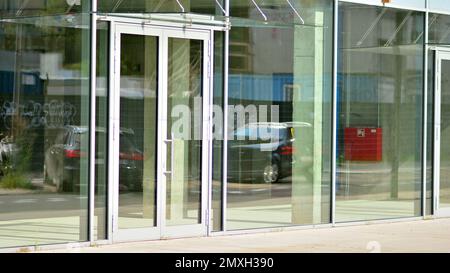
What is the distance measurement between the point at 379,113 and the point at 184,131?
3.91 m

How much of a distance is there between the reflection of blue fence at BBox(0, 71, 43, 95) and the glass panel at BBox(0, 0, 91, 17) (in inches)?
28.2

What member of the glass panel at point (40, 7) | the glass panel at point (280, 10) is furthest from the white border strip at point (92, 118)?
the glass panel at point (280, 10)

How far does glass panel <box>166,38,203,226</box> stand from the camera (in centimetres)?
1274

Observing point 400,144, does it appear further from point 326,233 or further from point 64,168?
point 64,168

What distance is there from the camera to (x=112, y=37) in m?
12.0

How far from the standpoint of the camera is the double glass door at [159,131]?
40.1 ft

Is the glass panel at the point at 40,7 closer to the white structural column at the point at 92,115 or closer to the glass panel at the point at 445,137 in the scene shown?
the white structural column at the point at 92,115

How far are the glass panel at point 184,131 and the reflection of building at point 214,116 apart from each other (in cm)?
2

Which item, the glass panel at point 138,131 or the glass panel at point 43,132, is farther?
the glass panel at point 138,131

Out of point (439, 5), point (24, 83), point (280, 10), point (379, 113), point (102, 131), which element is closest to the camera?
point (24, 83)

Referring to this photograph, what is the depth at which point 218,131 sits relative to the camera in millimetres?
13258

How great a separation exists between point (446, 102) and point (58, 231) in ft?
24.9

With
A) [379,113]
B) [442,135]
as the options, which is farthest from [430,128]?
[379,113]

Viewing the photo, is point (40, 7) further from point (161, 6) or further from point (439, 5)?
point (439, 5)
